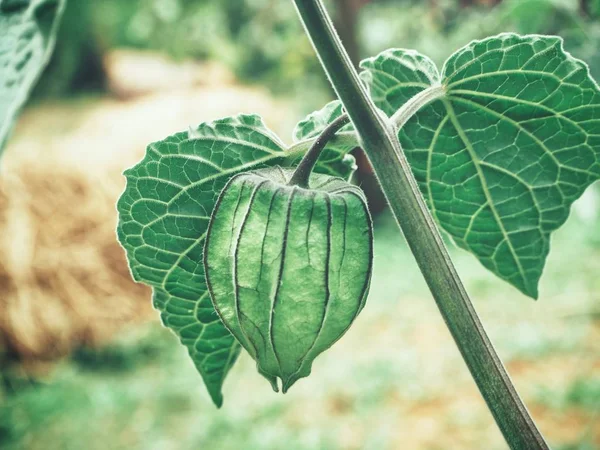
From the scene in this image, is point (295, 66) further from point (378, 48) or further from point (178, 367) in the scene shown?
point (178, 367)

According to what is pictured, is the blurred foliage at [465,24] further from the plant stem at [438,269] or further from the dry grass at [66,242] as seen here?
the dry grass at [66,242]

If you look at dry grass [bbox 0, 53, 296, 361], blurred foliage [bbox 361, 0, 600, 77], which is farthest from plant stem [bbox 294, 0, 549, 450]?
dry grass [bbox 0, 53, 296, 361]

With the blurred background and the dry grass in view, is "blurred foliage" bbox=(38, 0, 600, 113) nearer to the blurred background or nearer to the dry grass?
the blurred background

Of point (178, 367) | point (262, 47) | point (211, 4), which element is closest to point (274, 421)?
point (178, 367)

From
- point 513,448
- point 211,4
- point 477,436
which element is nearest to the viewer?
point 513,448

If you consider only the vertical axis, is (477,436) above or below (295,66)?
below

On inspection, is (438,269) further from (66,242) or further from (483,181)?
(66,242)
